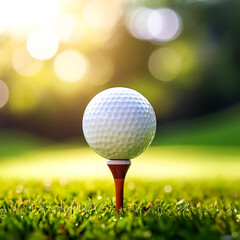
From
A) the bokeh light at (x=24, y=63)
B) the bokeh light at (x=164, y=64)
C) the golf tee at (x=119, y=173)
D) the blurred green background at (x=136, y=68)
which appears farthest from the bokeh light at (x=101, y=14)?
the golf tee at (x=119, y=173)

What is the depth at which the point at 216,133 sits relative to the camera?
1388 cm

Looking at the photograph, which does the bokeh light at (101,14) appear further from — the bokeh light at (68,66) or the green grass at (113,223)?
the green grass at (113,223)

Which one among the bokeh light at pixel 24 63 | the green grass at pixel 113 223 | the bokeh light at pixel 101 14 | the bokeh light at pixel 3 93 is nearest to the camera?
the green grass at pixel 113 223

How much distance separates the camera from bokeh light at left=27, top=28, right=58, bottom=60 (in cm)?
1319

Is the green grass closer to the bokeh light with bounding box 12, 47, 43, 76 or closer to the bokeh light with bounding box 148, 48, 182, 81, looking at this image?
the bokeh light with bounding box 12, 47, 43, 76

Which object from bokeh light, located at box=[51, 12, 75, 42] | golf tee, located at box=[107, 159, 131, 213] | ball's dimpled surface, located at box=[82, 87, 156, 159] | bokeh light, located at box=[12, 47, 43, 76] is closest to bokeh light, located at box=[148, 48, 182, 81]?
bokeh light, located at box=[51, 12, 75, 42]

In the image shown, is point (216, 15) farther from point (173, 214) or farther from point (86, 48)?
point (173, 214)

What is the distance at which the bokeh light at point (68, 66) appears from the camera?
1711 centimetres

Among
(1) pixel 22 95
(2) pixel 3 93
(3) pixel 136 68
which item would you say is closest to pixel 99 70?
(3) pixel 136 68

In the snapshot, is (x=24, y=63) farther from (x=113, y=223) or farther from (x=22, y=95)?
(x=113, y=223)

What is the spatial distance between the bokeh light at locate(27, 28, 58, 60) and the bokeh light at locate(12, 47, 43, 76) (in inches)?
9.2

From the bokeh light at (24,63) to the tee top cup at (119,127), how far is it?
Result: 11974 mm

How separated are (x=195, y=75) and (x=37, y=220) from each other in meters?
18.7

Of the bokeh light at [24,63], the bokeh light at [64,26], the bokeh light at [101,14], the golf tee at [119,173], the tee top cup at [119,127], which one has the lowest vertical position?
the golf tee at [119,173]
